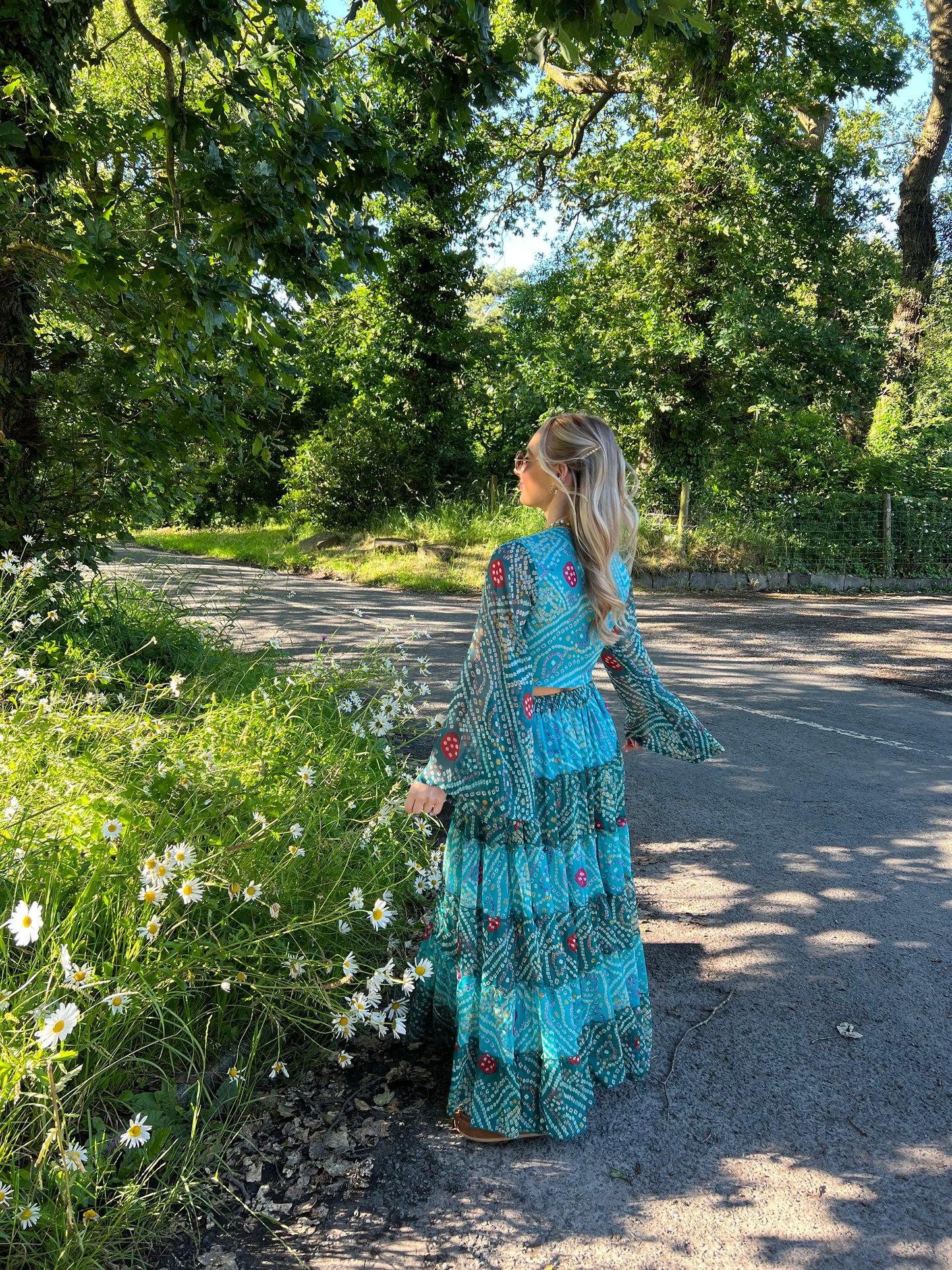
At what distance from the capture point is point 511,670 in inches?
93.9

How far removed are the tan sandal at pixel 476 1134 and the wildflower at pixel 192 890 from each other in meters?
0.93

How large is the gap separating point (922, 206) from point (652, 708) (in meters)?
22.0

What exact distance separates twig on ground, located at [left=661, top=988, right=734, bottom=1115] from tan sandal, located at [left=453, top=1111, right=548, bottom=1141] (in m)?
0.39

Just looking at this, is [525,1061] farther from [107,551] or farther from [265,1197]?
[107,551]

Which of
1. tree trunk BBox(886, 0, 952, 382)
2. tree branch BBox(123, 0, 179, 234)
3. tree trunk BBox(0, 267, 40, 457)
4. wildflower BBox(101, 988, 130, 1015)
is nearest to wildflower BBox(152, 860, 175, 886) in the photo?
wildflower BBox(101, 988, 130, 1015)

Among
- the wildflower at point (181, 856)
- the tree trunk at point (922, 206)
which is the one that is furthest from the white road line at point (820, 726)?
the tree trunk at point (922, 206)

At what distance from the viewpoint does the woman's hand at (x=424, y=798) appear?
7.79ft

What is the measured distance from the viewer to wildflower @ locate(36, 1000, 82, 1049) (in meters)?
1.61

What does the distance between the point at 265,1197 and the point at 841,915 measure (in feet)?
8.38

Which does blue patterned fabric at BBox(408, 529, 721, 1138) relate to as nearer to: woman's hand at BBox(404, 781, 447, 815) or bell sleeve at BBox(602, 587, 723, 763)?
woman's hand at BBox(404, 781, 447, 815)

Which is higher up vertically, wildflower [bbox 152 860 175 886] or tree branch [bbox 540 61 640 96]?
tree branch [bbox 540 61 640 96]

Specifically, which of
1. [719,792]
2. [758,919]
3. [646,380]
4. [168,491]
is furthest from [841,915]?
[646,380]

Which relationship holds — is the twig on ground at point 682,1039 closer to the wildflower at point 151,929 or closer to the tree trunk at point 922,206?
the wildflower at point 151,929

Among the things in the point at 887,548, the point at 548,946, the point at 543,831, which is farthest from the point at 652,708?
the point at 887,548
